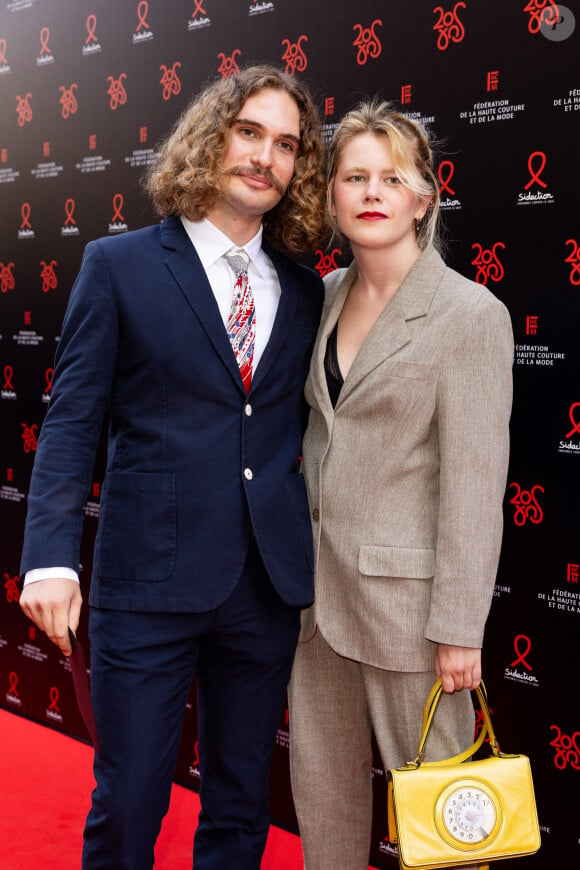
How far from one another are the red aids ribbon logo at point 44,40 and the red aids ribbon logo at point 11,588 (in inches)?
78.5

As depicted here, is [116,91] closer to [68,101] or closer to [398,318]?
[68,101]

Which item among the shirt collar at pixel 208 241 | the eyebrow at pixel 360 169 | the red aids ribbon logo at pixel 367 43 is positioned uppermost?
the red aids ribbon logo at pixel 367 43

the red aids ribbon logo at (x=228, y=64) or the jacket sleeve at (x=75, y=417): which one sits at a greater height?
the red aids ribbon logo at (x=228, y=64)

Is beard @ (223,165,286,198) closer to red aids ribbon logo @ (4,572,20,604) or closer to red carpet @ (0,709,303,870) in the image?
red carpet @ (0,709,303,870)

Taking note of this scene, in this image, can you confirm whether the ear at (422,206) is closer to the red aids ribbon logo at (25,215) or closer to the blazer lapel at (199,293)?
the blazer lapel at (199,293)

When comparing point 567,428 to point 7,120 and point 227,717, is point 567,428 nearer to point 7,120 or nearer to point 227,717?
point 227,717

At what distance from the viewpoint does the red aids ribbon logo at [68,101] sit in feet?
10.6

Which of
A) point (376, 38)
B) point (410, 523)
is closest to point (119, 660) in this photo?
point (410, 523)

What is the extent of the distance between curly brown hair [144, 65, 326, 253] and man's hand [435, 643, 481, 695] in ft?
3.08

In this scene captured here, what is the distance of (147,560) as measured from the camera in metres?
1.70

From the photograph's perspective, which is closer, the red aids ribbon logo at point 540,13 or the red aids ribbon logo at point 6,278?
the red aids ribbon logo at point 540,13

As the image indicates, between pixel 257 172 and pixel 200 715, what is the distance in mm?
1148

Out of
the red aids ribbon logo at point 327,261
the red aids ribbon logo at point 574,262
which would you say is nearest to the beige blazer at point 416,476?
the red aids ribbon logo at point 574,262

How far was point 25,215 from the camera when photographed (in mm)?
3430
